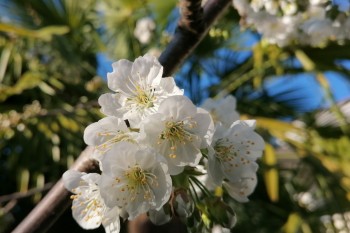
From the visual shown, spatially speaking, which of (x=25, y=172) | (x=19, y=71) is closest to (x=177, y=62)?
(x=25, y=172)

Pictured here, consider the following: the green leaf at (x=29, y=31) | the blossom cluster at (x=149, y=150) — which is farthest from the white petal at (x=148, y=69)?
the green leaf at (x=29, y=31)

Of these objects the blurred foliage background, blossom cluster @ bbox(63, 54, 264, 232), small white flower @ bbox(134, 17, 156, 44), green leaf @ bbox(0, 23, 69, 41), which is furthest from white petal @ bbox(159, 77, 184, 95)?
small white flower @ bbox(134, 17, 156, 44)

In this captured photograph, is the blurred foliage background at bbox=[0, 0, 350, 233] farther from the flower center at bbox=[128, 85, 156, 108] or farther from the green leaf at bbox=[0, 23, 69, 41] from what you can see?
the flower center at bbox=[128, 85, 156, 108]

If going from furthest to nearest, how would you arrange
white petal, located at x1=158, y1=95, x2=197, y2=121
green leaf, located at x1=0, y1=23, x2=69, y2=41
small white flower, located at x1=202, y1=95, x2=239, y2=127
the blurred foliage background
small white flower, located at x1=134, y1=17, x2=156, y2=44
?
small white flower, located at x1=134, y1=17, x2=156, y2=44 < the blurred foliage background < green leaf, located at x1=0, y1=23, x2=69, y2=41 < small white flower, located at x1=202, y1=95, x2=239, y2=127 < white petal, located at x1=158, y1=95, x2=197, y2=121

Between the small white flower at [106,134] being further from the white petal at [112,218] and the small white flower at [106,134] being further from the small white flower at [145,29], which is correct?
the small white flower at [145,29]

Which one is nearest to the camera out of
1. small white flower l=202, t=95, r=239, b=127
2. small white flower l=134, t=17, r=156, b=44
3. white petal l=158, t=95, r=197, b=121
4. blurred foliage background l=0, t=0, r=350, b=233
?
white petal l=158, t=95, r=197, b=121

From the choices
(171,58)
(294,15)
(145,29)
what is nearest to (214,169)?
(171,58)

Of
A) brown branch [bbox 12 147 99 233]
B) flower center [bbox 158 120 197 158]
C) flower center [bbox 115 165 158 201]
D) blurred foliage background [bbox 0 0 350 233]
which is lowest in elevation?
blurred foliage background [bbox 0 0 350 233]
